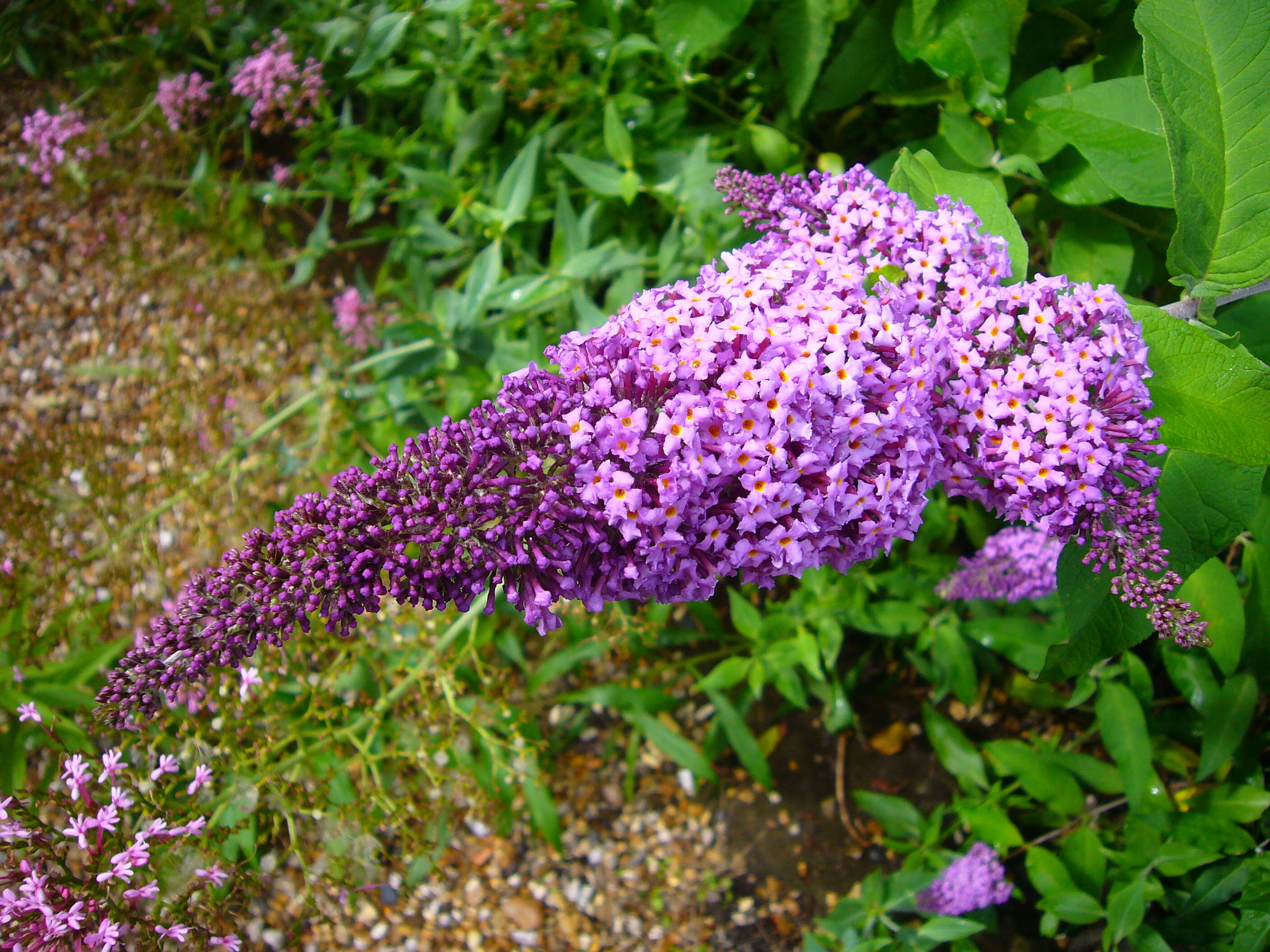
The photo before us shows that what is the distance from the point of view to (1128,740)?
8.63ft

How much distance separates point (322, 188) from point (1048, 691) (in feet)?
14.2

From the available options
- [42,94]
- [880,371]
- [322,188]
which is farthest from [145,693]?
[42,94]

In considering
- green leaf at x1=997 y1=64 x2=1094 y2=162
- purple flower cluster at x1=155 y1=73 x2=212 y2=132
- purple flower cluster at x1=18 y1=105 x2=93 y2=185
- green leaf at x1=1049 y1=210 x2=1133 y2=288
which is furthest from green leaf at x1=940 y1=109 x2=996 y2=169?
purple flower cluster at x1=18 y1=105 x2=93 y2=185

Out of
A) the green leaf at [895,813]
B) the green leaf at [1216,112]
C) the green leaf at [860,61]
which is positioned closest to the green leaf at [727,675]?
the green leaf at [895,813]

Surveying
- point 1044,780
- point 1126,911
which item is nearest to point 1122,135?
point 1044,780

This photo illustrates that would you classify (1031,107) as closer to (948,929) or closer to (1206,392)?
(1206,392)

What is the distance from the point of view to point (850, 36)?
303 centimetres

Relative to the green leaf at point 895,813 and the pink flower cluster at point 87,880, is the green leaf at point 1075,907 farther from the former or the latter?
the pink flower cluster at point 87,880

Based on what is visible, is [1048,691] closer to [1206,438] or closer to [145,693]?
[1206,438]

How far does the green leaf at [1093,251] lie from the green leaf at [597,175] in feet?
5.39

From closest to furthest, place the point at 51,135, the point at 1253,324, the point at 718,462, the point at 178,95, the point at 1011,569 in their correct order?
the point at 718,462
the point at 1253,324
the point at 1011,569
the point at 178,95
the point at 51,135

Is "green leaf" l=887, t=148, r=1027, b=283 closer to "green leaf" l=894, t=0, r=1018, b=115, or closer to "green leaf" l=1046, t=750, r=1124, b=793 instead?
"green leaf" l=894, t=0, r=1018, b=115

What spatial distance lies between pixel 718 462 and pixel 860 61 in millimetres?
2162

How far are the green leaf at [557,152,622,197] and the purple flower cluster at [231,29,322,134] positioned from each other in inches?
56.4
